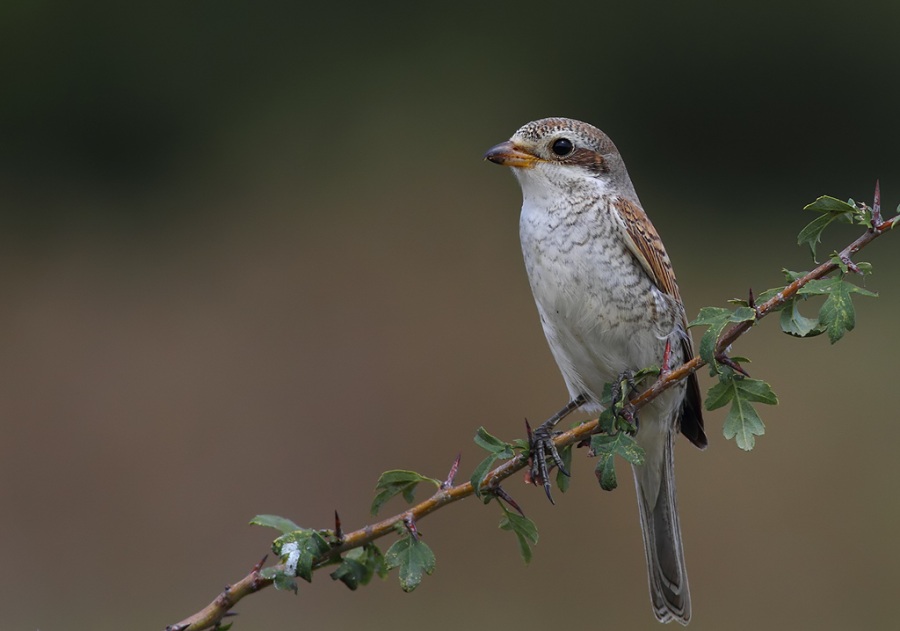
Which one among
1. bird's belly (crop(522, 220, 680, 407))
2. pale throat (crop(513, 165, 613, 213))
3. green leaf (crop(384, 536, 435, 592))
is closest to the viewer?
green leaf (crop(384, 536, 435, 592))

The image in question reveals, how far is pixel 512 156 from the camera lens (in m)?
3.35

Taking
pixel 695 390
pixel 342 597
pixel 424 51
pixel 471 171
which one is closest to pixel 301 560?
pixel 695 390

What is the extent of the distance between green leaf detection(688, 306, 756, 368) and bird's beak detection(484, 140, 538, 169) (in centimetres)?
135

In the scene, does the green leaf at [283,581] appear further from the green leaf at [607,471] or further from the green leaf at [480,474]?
the green leaf at [607,471]

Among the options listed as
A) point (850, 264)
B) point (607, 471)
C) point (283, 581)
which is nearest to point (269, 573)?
point (283, 581)

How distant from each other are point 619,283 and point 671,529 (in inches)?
32.2

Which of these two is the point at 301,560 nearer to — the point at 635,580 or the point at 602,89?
the point at 635,580

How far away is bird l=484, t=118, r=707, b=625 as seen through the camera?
3.21 meters

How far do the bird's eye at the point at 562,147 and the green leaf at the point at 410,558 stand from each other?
5.07 ft

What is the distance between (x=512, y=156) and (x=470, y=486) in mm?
1397

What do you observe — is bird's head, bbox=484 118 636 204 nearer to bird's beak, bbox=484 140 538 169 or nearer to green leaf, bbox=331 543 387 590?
bird's beak, bbox=484 140 538 169

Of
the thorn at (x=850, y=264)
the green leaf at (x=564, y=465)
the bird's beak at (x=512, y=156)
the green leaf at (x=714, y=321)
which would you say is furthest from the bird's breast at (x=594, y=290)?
the thorn at (x=850, y=264)

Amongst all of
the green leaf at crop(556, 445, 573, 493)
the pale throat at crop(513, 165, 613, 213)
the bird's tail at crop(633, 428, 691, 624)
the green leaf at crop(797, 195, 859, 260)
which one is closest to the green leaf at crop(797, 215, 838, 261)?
the green leaf at crop(797, 195, 859, 260)

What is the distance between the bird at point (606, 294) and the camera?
321cm
